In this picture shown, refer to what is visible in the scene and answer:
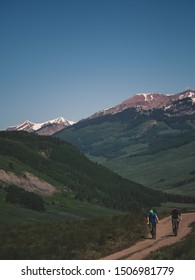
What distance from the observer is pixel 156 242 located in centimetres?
4656

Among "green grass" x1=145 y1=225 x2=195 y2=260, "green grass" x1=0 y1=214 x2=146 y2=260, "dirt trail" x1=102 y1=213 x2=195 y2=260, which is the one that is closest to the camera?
"green grass" x1=145 y1=225 x2=195 y2=260

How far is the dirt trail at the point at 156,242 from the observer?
1575 inches

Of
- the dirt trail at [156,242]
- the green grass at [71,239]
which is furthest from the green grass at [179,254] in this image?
the green grass at [71,239]

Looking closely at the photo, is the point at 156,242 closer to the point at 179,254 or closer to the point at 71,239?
the point at 71,239

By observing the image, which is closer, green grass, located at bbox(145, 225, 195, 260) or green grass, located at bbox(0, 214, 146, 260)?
green grass, located at bbox(145, 225, 195, 260)

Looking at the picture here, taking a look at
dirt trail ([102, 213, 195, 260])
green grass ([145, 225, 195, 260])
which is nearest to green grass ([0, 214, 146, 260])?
dirt trail ([102, 213, 195, 260])

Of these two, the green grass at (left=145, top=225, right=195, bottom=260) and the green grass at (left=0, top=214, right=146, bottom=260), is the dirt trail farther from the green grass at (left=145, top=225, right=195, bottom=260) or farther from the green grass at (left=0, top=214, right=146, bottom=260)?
the green grass at (left=145, top=225, right=195, bottom=260)

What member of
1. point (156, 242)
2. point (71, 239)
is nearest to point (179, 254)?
point (156, 242)

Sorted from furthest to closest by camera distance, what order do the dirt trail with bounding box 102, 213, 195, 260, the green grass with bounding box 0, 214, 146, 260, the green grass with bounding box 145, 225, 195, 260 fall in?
the green grass with bounding box 0, 214, 146, 260 < the dirt trail with bounding box 102, 213, 195, 260 < the green grass with bounding box 145, 225, 195, 260

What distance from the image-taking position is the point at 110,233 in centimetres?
5066

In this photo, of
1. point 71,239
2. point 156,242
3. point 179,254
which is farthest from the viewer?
point 156,242

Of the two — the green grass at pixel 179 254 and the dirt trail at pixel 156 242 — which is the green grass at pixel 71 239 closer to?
the dirt trail at pixel 156 242

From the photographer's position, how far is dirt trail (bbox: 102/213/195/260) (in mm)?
40000

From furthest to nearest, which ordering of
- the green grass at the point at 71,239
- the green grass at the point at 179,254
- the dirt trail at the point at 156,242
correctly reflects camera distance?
the green grass at the point at 71,239
the dirt trail at the point at 156,242
the green grass at the point at 179,254
